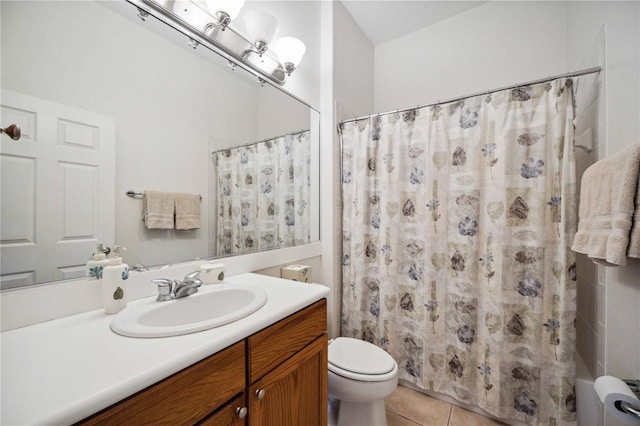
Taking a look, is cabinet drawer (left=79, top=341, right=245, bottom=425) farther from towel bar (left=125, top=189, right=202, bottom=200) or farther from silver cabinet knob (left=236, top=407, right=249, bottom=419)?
towel bar (left=125, top=189, right=202, bottom=200)

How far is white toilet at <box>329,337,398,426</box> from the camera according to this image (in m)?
1.15

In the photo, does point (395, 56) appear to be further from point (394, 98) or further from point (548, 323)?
point (548, 323)

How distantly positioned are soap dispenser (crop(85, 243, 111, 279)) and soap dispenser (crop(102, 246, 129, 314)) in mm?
46

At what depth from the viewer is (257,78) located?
1359mm

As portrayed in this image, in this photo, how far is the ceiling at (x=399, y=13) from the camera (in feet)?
6.26

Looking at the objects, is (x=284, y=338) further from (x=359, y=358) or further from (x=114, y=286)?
(x=359, y=358)

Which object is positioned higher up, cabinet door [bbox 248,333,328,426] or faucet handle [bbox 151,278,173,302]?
faucet handle [bbox 151,278,173,302]

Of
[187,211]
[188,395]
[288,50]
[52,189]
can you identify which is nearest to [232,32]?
[288,50]

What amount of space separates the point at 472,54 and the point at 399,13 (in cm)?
67

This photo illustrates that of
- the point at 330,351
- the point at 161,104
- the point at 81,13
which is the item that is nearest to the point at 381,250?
the point at 330,351

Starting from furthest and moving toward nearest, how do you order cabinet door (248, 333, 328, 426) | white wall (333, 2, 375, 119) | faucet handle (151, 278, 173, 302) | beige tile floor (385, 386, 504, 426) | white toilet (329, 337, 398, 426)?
white wall (333, 2, 375, 119), beige tile floor (385, 386, 504, 426), white toilet (329, 337, 398, 426), faucet handle (151, 278, 173, 302), cabinet door (248, 333, 328, 426)

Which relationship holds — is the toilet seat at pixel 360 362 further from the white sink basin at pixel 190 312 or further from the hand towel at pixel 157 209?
the hand towel at pixel 157 209

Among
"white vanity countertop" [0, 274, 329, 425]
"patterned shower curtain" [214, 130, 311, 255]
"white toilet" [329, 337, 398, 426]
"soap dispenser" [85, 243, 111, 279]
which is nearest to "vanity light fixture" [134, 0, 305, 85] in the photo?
"patterned shower curtain" [214, 130, 311, 255]

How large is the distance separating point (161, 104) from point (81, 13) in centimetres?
31
